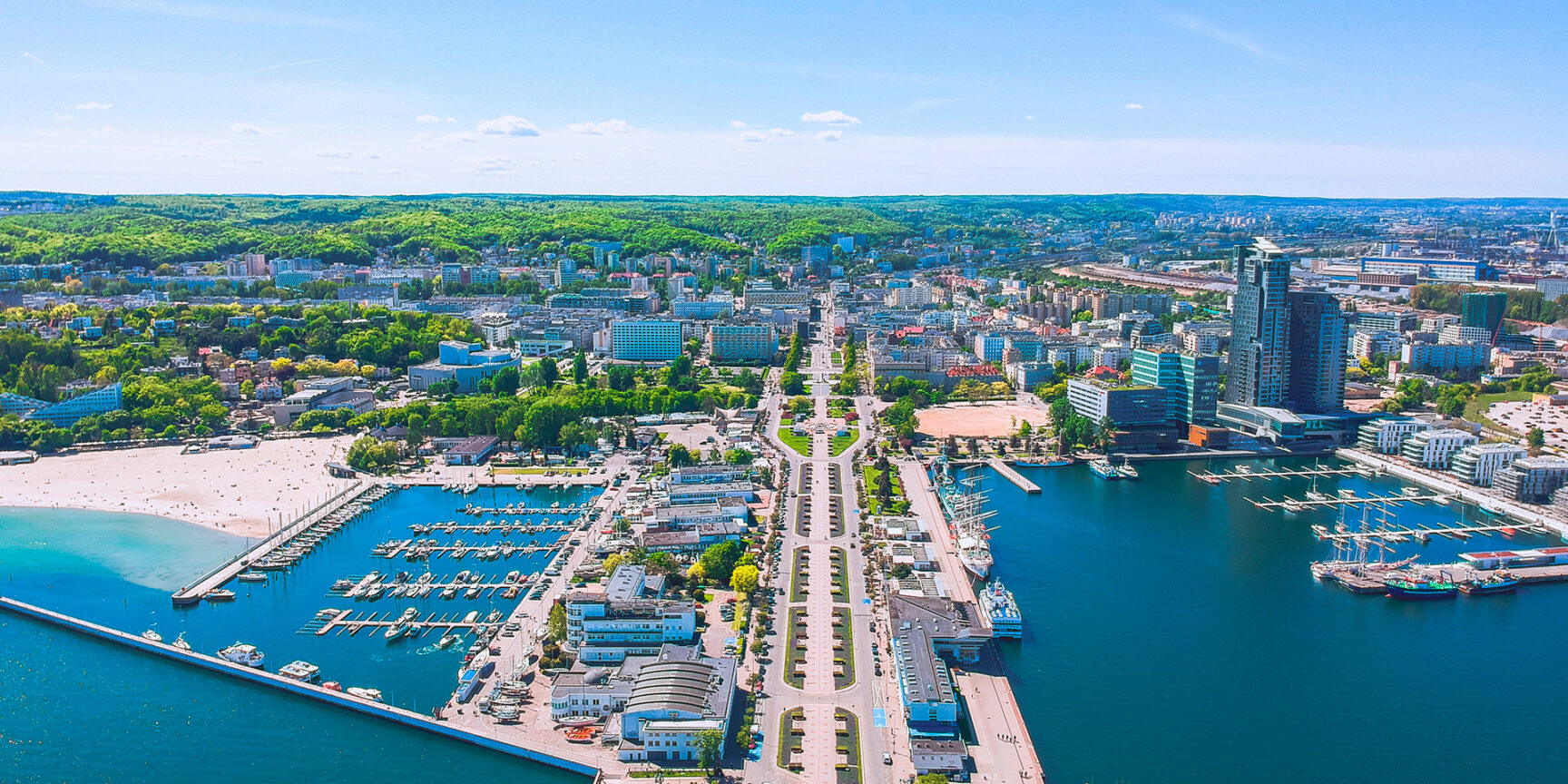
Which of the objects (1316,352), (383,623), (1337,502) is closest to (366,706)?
(383,623)

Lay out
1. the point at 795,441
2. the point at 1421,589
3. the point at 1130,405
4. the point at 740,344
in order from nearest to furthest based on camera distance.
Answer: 1. the point at 1421,589
2. the point at 795,441
3. the point at 1130,405
4. the point at 740,344

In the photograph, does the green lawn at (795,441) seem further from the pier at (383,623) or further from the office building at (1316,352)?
the office building at (1316,352)

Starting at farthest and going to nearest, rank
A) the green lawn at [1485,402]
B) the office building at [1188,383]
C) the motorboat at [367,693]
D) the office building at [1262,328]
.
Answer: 1. the green lawn at [1485,402]
2. the office building at [1262,328]
3. the office building at [1188,383]
4. the motorboat at [367,693]

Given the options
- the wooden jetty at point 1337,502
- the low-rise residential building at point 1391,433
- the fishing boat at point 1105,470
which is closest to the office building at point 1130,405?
the fishing boat at point 1105,470

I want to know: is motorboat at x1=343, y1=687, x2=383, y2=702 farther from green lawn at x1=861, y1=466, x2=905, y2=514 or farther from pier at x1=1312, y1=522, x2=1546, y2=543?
pier at x1=1312, y1=522, x2=1546, y2=543

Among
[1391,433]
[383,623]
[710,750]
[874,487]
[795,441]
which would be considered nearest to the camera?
[710,750]

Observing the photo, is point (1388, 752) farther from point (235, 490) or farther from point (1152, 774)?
point (235, 490)

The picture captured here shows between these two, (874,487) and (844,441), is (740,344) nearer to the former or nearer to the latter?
(844,441)
